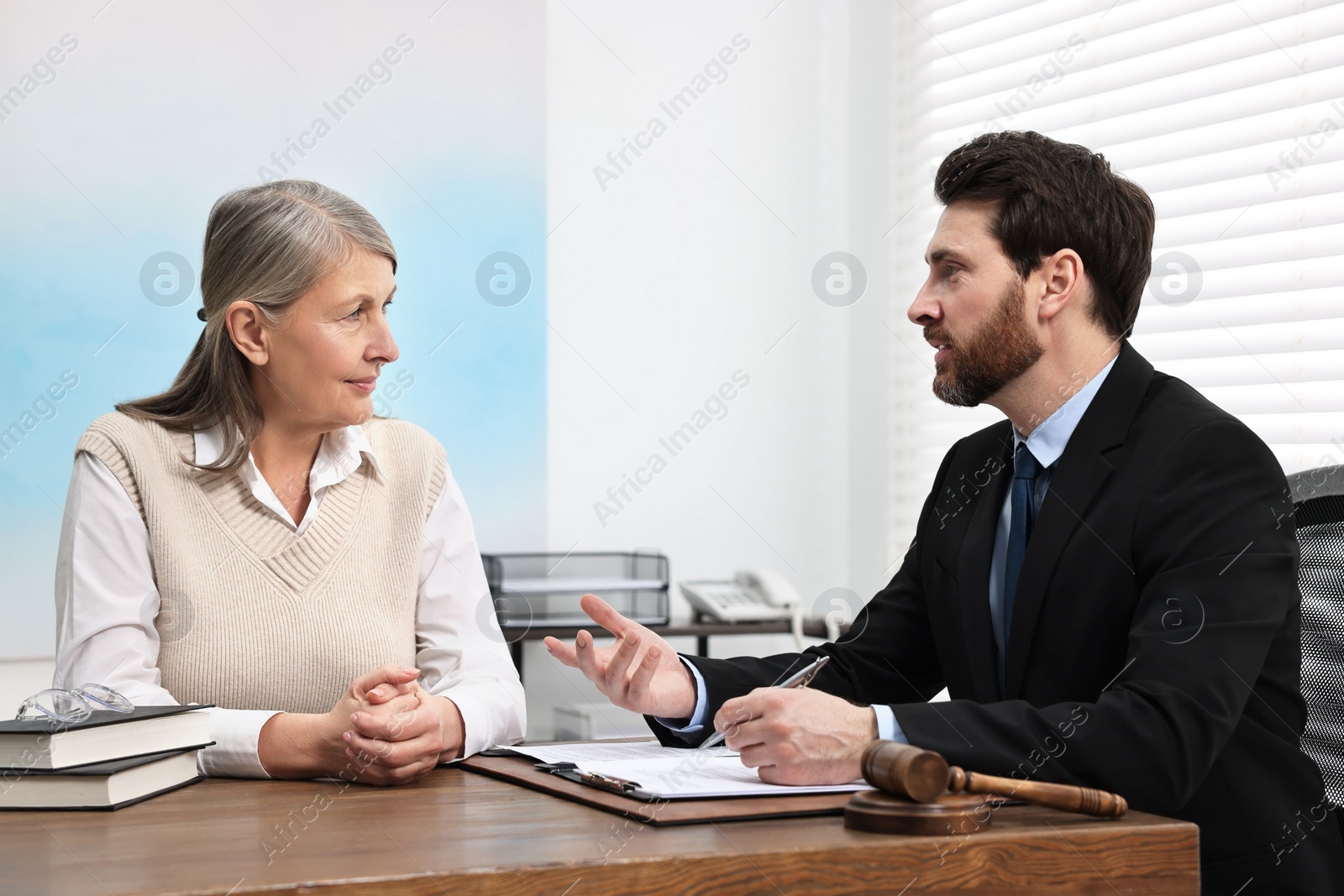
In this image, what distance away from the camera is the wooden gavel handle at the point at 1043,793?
0.96 metres

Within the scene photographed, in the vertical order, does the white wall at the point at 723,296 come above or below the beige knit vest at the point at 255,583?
above

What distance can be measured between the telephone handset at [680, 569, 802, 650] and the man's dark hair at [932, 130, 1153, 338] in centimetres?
157

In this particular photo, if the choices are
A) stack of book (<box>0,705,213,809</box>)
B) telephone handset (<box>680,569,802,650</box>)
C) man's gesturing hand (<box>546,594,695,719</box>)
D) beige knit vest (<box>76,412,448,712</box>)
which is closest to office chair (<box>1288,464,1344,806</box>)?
man's gesturing hand (<box>546,594,695,719</box>)

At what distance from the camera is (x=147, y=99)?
283 cm

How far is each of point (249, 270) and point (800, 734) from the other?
3.50 ft

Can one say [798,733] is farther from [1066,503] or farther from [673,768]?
[1066,503]

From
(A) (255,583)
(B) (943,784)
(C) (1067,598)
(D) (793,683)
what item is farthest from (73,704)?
(C) (1067,598)

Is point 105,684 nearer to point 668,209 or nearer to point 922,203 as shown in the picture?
point 668,209

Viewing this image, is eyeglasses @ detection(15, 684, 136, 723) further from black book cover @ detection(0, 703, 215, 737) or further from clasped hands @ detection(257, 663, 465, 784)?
clasped hands @ detection(257, 663, 465, 784)

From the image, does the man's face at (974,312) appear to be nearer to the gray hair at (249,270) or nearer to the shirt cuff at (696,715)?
the shirt cuff at (696,715)

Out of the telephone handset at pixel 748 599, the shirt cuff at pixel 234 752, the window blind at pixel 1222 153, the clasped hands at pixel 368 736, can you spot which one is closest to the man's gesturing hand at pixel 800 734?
the clasped hands at pixel 368 736

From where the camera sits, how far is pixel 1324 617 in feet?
4.76

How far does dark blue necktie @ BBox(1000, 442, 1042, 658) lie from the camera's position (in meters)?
1.53

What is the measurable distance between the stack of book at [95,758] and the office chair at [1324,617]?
4.33 ft
